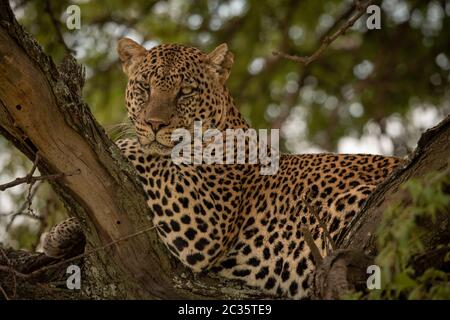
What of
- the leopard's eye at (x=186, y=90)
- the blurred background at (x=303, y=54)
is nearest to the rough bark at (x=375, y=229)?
the leopard's eye at (x=186, y=90)

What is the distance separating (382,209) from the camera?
6.18 m

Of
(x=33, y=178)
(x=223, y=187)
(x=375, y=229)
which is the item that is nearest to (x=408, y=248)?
(x=375, y=229)

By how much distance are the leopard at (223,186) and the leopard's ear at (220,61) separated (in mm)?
10

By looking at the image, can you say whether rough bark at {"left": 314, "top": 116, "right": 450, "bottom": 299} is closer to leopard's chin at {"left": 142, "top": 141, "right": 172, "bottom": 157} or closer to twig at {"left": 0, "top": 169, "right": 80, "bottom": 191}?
twig at {"left": 0, "top": 169, "right": 80, "bottom": 191}

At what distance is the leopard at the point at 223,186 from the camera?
7.48 meters

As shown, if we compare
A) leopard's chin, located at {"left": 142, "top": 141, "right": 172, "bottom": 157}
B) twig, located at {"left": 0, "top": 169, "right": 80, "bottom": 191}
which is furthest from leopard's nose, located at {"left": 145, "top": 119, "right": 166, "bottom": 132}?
twig, located at {"left": 0, "top": 169, "right": 80, "bottom": 191}

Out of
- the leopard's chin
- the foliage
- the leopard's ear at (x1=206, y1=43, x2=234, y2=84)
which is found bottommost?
the foliage

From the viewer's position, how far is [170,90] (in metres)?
8.30

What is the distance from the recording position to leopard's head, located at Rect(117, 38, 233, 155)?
8008 millimetres

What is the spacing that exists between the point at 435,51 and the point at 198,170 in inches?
278

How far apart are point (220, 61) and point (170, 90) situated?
815mm

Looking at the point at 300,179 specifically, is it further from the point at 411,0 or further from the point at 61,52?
the point at 411,0

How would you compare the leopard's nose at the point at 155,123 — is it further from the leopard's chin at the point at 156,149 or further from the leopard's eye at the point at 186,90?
the leopard's eye at the point at 186,90

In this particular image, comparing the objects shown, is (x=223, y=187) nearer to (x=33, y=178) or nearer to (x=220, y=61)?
(x=220, y=61)
